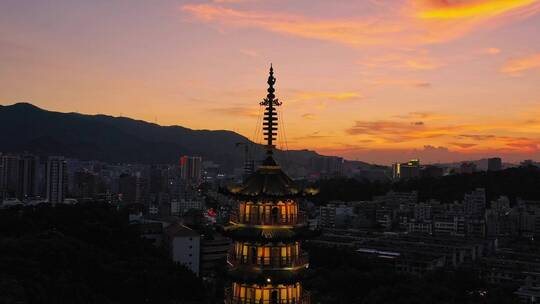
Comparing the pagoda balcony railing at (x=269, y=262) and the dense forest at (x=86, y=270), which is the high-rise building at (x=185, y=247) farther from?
the pagoda balcony railing at (x=269, y=262)

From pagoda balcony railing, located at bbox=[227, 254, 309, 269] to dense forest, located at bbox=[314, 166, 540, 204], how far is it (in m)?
60.1

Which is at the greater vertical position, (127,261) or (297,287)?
(297,287)

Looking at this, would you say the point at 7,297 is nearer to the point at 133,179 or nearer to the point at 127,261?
the point at 127,261

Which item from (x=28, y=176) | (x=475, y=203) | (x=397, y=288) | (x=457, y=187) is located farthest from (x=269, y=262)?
(x=28, y=176)

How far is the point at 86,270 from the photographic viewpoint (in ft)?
84.8

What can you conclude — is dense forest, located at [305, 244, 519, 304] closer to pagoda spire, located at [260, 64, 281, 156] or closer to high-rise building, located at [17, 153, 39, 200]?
pagoda spire, located at [260, 64, 281, 156]

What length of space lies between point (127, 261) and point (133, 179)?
7466 centimetres

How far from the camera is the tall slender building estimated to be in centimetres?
920

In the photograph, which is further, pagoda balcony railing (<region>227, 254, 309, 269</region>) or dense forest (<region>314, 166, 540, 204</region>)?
Answer: dense forest (<region>314, 166, 540, 204</region>)

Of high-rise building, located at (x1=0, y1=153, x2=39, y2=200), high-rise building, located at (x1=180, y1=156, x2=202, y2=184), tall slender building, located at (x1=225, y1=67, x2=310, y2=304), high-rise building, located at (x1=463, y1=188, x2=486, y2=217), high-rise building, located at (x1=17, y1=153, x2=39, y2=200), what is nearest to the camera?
tall slender building, located at (x1=225, y1=67, x2=310, y2=304)

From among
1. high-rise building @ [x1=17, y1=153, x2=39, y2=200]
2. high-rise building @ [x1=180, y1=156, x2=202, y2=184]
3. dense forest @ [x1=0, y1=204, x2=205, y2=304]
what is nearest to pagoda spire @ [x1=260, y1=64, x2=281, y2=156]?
dense forest @ [x1=0, y1=204, x2=205, y2=304]

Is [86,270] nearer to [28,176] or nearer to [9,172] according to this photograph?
[28,176]

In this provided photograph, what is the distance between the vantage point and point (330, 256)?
36188 millimetres

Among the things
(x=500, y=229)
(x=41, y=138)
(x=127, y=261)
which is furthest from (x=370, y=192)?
(x=41, y=138)
